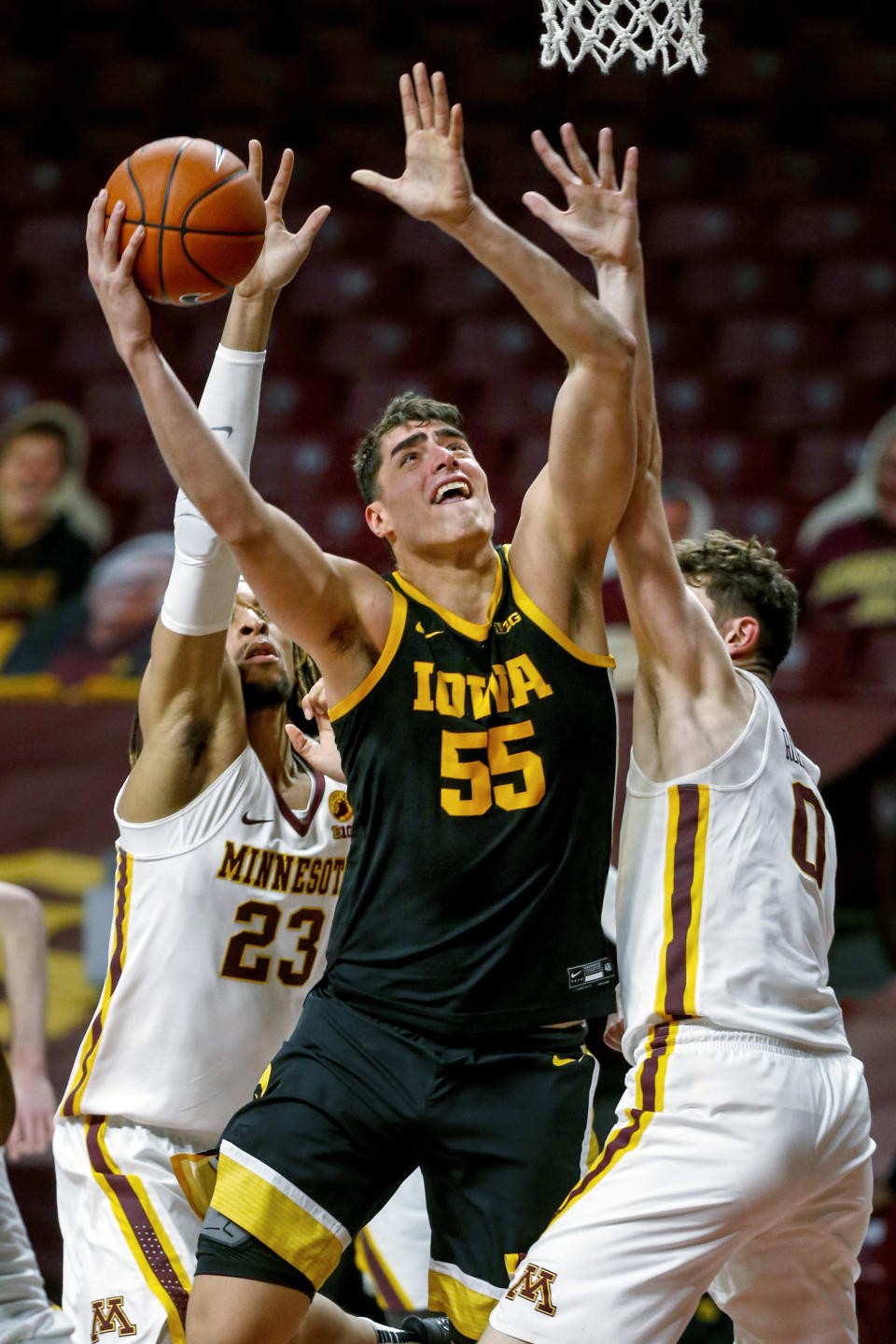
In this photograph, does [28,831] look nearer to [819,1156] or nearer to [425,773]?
[425,773]

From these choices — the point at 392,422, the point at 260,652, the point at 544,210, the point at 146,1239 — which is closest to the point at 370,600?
the point at 392,422

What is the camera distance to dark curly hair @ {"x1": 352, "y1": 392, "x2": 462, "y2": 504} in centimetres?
372

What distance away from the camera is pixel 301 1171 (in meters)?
3.13

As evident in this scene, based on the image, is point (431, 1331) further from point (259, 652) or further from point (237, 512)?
point (237, 512)

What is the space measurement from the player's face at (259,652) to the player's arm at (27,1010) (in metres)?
0.84

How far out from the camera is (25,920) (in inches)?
164

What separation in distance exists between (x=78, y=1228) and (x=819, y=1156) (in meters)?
1.68

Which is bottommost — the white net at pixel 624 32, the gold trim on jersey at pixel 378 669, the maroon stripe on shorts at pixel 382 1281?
the maroon stripe on shorts at pixel 382 1281

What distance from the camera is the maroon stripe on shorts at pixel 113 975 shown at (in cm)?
369

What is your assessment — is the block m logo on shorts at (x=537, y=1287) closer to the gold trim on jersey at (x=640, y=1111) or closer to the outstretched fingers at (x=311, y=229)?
the gold trim on jersey at (x=640, y=1111)

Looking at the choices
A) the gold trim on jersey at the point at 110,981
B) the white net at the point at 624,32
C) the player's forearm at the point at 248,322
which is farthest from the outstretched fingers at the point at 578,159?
the gold trim on jersey at the point at 110,981

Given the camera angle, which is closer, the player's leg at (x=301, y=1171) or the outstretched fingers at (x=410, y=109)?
the player's leg at (x=301, y=1171)

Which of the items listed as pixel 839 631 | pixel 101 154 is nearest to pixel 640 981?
pixel 839 631

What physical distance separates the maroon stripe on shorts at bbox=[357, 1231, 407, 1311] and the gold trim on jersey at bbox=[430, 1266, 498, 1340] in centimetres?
115
